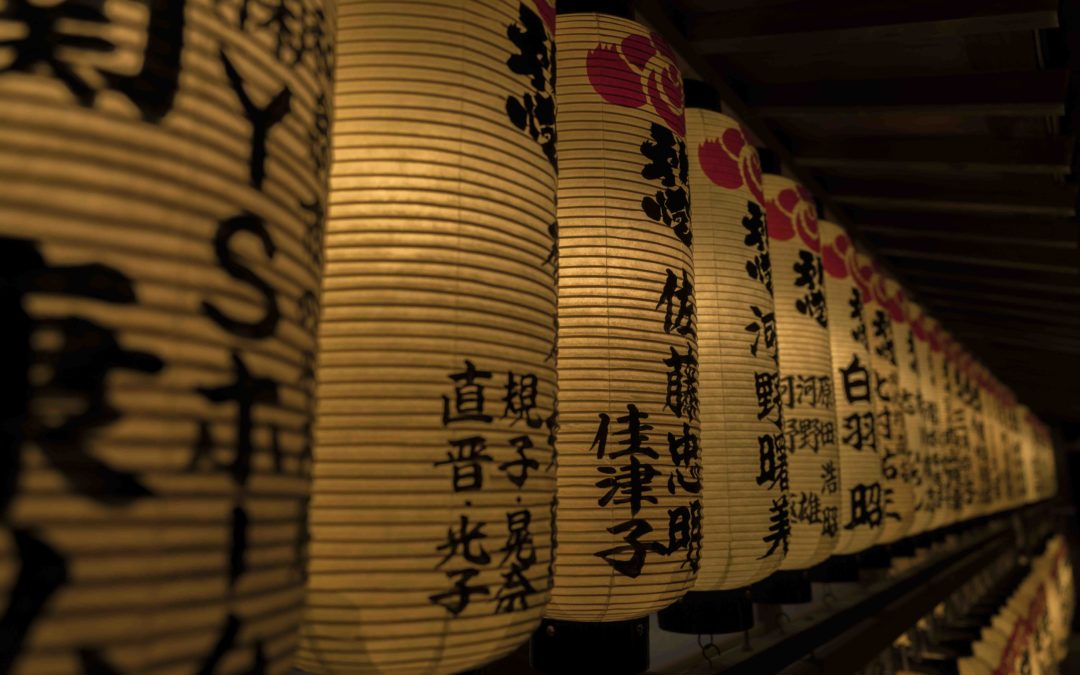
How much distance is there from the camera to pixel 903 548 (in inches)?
194

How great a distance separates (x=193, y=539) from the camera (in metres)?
0.60

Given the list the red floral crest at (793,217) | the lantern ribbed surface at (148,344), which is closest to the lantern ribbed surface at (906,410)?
the red floral crest at (793,217)

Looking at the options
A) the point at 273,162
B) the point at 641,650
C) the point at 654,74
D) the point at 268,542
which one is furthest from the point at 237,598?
the point at 654,74

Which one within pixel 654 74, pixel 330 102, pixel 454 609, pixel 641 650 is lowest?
pixel 641 650

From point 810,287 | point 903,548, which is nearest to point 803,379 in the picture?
point 810,287

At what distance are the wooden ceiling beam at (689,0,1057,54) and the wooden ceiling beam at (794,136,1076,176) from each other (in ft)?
3.16

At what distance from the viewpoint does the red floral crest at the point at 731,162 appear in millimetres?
1931

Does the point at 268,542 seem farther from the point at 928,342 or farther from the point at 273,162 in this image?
the point at 928,342

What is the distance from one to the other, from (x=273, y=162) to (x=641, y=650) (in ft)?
4.22

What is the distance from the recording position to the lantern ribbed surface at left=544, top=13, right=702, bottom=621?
1295 mm

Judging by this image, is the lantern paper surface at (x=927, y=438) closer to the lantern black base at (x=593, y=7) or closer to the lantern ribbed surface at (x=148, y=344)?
the lantern black base at (x=593, y=7)

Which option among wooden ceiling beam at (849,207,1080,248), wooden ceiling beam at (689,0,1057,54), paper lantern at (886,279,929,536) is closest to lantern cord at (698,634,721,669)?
paper lantern at (886,279,929,536)

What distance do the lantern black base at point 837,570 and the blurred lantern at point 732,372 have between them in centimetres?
142

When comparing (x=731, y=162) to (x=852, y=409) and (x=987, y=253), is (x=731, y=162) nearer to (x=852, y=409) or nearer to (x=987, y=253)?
(x=852, y=409)
